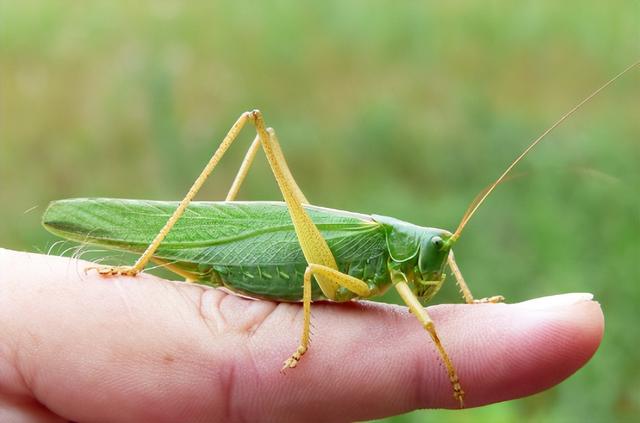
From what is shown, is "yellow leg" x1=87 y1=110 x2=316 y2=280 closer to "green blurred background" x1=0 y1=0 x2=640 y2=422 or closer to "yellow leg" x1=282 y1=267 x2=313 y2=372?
"yellow leg" x1=282 y1=267 x2=313 y2=372

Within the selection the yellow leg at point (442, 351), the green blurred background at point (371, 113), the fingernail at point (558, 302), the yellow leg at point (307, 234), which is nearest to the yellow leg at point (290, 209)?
the yellow leg at point (307, 234)

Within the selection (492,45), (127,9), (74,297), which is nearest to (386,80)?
(492,45)

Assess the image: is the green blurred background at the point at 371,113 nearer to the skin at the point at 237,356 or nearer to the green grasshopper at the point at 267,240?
the green grasshopper at the point at 267,240

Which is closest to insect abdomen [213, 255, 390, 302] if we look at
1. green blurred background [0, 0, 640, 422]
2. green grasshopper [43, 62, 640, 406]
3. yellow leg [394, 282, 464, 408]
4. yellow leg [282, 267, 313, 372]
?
green grasshopper [43, 62, 640, 406]

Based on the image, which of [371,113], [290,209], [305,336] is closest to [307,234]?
[290,209]

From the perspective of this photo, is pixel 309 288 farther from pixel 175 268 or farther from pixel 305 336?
pixel 175 268

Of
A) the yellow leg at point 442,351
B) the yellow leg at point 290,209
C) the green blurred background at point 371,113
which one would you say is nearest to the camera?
the yellow leg at point 442,351

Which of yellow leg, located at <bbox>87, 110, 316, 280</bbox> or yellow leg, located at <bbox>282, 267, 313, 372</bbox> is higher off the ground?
yellow leg, located at <bbox>87, 110, 316, 280</bbox>
